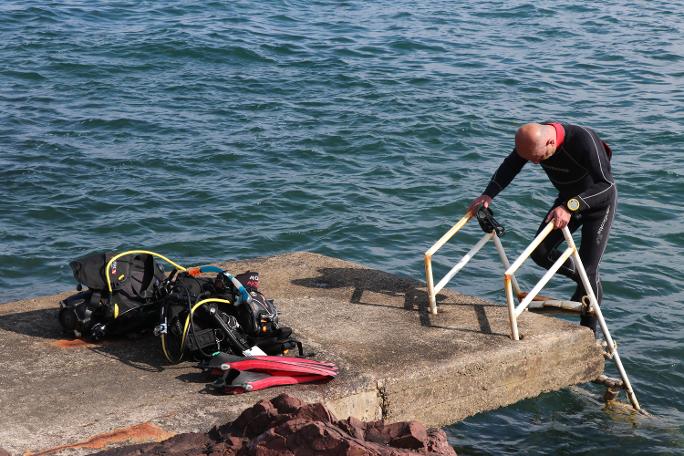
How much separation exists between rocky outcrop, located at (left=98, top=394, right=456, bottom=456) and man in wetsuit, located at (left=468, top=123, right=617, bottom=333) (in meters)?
2.57

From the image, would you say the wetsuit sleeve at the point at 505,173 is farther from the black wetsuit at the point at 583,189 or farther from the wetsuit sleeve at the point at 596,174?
the wetsuit sleeve at the point at 596,174

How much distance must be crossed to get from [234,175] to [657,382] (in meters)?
6.36

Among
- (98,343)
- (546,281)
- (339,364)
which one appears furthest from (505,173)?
(98,343)

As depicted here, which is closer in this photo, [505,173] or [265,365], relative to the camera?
[265,365]

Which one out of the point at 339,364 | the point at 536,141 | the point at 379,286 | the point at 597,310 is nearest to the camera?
the point at 339,364

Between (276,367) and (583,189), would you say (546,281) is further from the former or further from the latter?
(276,367)

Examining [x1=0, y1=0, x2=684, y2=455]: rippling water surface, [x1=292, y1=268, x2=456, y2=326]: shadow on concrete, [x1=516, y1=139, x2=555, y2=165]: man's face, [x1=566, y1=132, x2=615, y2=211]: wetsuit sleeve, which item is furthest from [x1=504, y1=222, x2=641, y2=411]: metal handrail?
[x1=292, y1=268, x2=456, y2=326]: shadow on concrete

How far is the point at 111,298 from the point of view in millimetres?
6355

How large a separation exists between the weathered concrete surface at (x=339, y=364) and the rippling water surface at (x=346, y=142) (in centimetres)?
51

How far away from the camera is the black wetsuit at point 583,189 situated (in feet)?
23.4

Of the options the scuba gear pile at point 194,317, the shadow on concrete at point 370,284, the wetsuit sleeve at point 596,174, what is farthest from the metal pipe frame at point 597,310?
the scuba gear pile at point 194,317

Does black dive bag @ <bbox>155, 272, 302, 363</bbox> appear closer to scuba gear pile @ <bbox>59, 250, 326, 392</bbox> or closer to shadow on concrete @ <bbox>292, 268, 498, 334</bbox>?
scuba gear pile @ <bbox>59, 250, 326, 392</bbox>

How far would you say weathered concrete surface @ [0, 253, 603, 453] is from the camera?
5520 mm

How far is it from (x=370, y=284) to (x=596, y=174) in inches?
74.7
